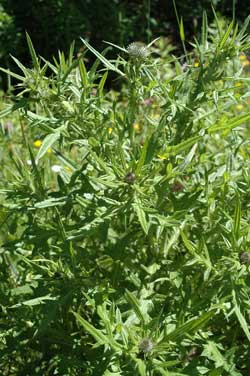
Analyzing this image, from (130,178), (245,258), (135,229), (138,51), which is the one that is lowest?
(135,229)

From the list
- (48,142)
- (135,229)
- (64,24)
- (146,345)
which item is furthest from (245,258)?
(64,24)

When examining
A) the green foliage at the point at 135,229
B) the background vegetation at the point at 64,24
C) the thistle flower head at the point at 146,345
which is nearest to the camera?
the thistle flower head at the point at 146,345

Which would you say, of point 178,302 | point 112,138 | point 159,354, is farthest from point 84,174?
point 159,354

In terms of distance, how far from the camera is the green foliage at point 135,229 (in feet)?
5.13

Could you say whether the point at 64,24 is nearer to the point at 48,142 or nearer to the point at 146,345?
the point at 48,142

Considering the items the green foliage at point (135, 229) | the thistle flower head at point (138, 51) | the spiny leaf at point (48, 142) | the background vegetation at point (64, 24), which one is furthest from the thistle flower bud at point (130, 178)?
the background vegetation at point (64, 24)

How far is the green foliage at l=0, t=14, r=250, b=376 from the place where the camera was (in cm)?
156

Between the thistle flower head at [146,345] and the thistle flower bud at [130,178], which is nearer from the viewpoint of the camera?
the thistle flower head at [146,345]

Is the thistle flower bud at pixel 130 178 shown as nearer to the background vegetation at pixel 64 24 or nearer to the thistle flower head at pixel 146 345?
the thistle flower head at pixel 146 345

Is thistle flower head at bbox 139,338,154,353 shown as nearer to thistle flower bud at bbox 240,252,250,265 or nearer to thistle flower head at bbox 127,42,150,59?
thistle flower bud at bbox 240,252,250,265

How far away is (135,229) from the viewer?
1.88 m

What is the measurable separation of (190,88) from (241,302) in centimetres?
64

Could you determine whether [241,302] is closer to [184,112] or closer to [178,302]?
[178,302]

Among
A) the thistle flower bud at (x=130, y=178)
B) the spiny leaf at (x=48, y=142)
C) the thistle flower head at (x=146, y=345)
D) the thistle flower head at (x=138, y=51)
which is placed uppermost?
the thistle flower head at (x=138, y=51)
